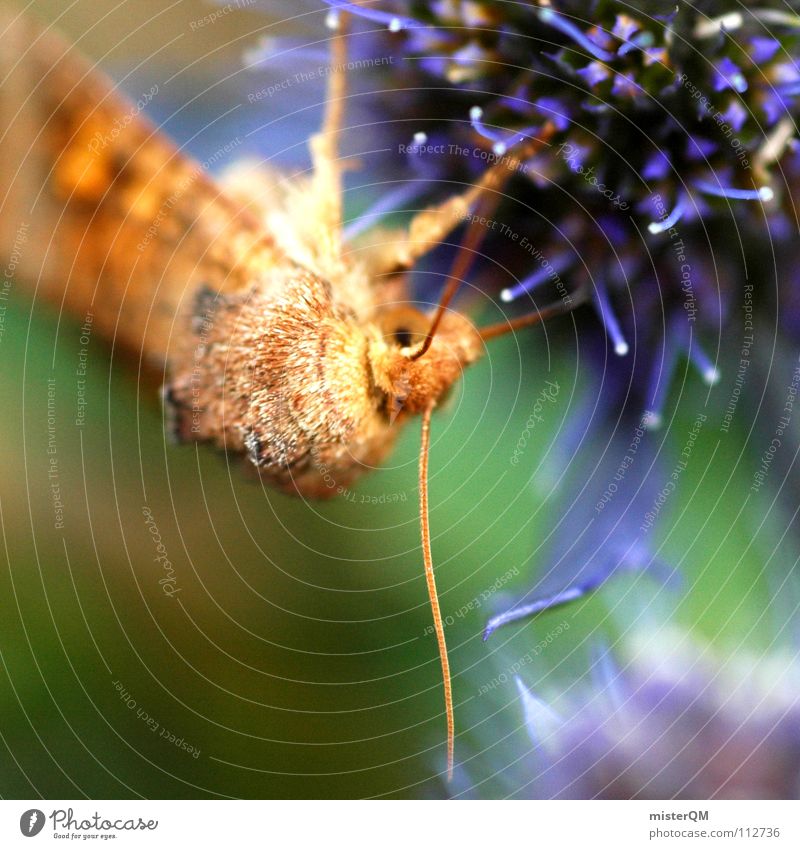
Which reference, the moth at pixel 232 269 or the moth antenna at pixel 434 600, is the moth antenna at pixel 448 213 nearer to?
the moth at pixel 232 269

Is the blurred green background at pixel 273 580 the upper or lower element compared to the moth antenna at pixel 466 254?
lower

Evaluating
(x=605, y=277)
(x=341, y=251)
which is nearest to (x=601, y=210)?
(x=605, y=277)

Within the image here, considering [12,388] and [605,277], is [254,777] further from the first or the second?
[605,277]
